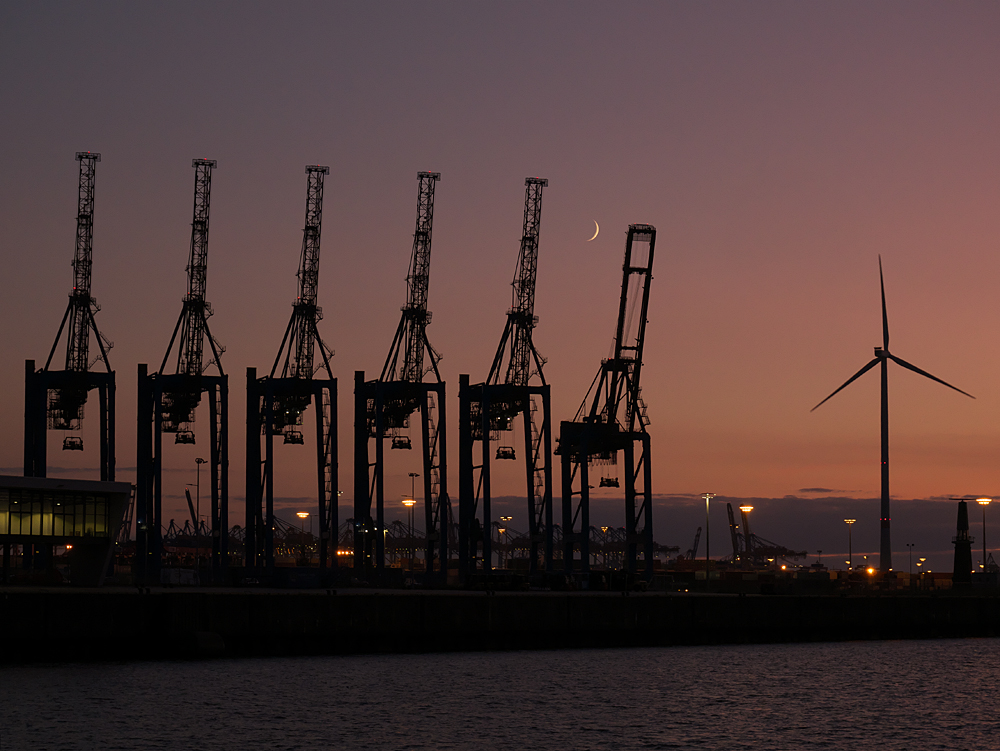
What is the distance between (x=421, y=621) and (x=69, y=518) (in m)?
32.5

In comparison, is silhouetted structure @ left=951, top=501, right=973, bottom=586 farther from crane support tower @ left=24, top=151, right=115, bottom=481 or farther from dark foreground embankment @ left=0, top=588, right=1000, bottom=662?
crane support tower @ left=24, top=151, right=115, bottom=481

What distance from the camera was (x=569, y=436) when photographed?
128875 mm

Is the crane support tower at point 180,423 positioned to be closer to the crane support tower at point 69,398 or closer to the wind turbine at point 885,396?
the crane support tower at point 69,398

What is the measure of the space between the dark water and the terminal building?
101 ft

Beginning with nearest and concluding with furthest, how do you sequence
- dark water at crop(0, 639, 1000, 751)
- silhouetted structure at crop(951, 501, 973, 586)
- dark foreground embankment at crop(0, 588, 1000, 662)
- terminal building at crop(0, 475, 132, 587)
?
1. dark water at crop(0, 639, 1000, 751)
2. dark foreground embankment at crop(0, 588, 1000, 662)
3. terminal building at crop(0, 475, 132, 587)
4. silhouetted structure at crop(951, 501, 973, 586)

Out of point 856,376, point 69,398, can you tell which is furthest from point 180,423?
point 856,376

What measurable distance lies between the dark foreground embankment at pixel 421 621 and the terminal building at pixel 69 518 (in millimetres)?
17696

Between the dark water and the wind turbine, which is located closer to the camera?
the dark water

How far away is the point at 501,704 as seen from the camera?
52.9 metres

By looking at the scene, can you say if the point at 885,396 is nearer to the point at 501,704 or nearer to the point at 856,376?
Result: the point at 856,376

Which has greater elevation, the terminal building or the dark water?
the terminal building

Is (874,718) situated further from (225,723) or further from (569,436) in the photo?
(569,436)

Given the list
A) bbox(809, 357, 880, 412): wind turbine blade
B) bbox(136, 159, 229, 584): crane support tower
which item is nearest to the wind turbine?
bbox(809, 357, 880, 412): wind turbine blade

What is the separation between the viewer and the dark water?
45.2 metres
